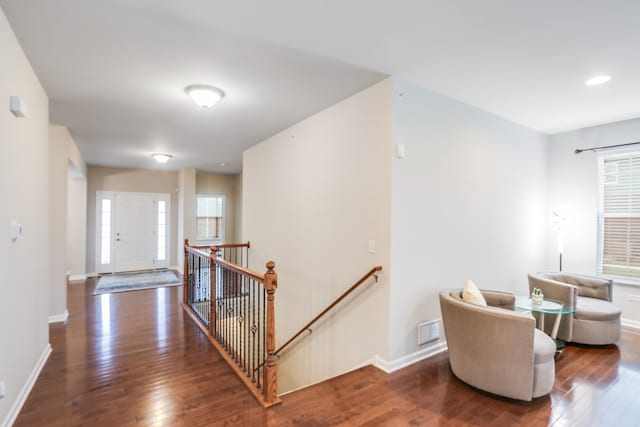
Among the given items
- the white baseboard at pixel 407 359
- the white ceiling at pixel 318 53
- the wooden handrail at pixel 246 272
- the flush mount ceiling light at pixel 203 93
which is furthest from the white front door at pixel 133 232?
the white baseboard at pixel 407 359

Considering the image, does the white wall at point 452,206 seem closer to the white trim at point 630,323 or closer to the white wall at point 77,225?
the white trim at point 630,323

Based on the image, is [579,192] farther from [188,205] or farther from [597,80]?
[188,205]

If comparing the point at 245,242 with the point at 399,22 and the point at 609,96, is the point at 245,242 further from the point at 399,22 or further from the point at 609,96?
the point at 609,96

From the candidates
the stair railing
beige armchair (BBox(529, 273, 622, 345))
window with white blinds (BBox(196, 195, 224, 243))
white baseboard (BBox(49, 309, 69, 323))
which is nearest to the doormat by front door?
window with white blinds (BBox(196, 195, 224, 243))

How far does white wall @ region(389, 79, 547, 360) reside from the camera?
308 centimetres

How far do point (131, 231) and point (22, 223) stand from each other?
6.38m

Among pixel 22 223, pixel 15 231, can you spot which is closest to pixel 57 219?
pixel 22 223

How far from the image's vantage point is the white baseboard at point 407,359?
2977 millimetres

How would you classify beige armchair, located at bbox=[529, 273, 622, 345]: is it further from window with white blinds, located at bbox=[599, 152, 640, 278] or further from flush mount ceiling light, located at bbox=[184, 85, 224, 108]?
flush mount ceiling light, located at bbox=[184, 85, 224, 108]

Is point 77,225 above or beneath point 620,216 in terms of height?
beneath

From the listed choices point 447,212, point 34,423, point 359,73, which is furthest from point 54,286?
point 447,212

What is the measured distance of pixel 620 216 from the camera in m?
4.38

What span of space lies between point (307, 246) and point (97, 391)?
8.49 ft

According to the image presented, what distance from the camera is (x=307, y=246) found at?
4.27 metres
